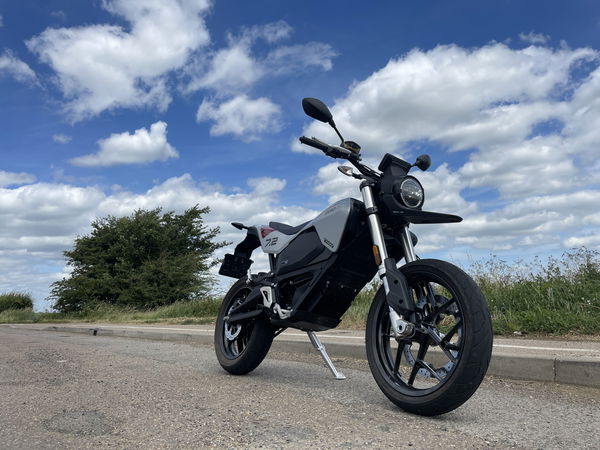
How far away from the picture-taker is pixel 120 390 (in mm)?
3805

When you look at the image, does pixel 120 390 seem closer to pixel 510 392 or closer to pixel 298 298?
pixel 298 298

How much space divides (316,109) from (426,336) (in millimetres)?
1689

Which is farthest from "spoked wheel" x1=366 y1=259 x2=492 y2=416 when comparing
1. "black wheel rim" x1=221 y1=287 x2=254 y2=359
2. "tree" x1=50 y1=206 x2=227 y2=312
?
"tree" x1=50 y1=206 x2=227 y2=312

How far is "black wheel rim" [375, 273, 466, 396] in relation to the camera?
3004 mm

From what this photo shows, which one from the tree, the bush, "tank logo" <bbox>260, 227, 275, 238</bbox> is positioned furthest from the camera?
the bush

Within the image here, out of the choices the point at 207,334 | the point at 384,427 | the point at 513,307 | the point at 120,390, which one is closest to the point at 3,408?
the point at 120,390

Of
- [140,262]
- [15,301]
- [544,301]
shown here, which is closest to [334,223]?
[544,301]

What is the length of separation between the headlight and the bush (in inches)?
1192

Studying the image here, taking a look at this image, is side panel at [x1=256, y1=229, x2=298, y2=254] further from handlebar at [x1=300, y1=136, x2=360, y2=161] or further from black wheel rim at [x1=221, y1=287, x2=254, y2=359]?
handlebar at [x1=300, y1=136, x2=360, y2=161]

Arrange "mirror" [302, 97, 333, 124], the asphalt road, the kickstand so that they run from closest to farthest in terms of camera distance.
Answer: the asphalt road, "mirror" [302, 97, 333, 124], the kickstand

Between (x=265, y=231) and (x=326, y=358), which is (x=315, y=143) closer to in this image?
(x=265, y=231)

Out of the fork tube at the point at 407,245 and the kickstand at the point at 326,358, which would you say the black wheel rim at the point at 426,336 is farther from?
the kickstand at the point at 326,358

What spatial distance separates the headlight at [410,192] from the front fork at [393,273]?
0.61 feet

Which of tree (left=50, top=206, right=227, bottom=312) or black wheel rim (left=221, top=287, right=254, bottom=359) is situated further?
tree (left=50, top=206, right=227, bottom=312)
